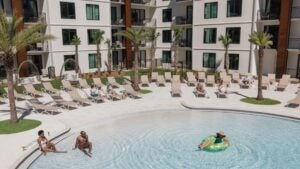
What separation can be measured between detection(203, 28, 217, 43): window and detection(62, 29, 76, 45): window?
17.8 meters

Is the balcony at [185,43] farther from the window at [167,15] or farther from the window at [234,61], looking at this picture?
the window at [234,61]

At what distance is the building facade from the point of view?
1256 inches

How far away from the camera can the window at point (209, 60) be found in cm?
3812

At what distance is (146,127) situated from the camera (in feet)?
55.8

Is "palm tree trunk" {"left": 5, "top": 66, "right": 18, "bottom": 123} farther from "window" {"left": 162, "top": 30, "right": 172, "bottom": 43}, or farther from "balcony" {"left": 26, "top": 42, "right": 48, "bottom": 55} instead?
"window" {"left": 162, "top": 30, "right": 172, "bottom": 43}

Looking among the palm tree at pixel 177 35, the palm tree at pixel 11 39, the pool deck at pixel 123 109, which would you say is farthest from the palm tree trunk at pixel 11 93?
the palm tree at pixel 177 35

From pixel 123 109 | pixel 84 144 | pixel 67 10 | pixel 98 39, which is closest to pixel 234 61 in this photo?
pixel 98 39

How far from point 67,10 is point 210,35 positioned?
1924 cm

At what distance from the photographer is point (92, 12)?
1505 inches

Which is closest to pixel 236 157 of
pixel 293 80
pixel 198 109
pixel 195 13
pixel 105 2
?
pixel 198 109

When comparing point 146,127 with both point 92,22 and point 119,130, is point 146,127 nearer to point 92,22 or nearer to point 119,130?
point 119,130

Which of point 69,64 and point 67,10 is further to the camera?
point 69,64

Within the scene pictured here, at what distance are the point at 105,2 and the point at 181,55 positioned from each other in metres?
14.0

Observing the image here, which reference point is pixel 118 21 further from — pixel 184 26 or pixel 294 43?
pixel 294 43
